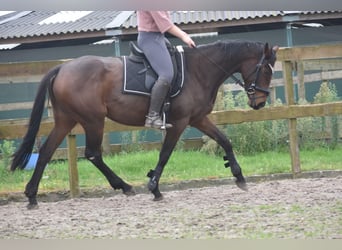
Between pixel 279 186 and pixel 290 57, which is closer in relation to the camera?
pixel 279 186

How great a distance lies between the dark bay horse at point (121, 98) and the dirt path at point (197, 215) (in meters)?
0.15

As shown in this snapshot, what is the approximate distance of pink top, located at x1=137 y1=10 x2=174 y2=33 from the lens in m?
2.80

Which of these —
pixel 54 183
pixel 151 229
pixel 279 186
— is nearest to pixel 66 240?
pixel 151 229

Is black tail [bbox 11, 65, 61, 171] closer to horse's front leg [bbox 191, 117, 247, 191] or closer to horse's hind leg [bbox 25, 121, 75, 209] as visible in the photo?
horse's hind leg [bbox 25, 121, 75, 209]

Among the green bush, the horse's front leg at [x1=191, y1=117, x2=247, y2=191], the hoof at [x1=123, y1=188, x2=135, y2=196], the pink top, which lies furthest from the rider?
the green bush

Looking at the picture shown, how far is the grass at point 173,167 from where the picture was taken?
3.38 metres

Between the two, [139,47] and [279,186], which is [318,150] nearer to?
[279,186]

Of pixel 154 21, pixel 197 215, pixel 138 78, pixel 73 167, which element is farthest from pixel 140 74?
pixel 197 215

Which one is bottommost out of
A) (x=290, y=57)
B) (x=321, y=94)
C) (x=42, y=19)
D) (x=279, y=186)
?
(x=279, y=186)

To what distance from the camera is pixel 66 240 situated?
2301 millimetres

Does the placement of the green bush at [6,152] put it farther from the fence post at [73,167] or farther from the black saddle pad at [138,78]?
the black saddle pad at [138,78]

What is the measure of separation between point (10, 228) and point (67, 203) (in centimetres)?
62

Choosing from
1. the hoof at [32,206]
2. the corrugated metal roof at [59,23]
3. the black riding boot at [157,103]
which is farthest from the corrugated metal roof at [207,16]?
the hoof at [32,206]

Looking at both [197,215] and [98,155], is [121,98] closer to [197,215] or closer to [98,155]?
[98,155]
